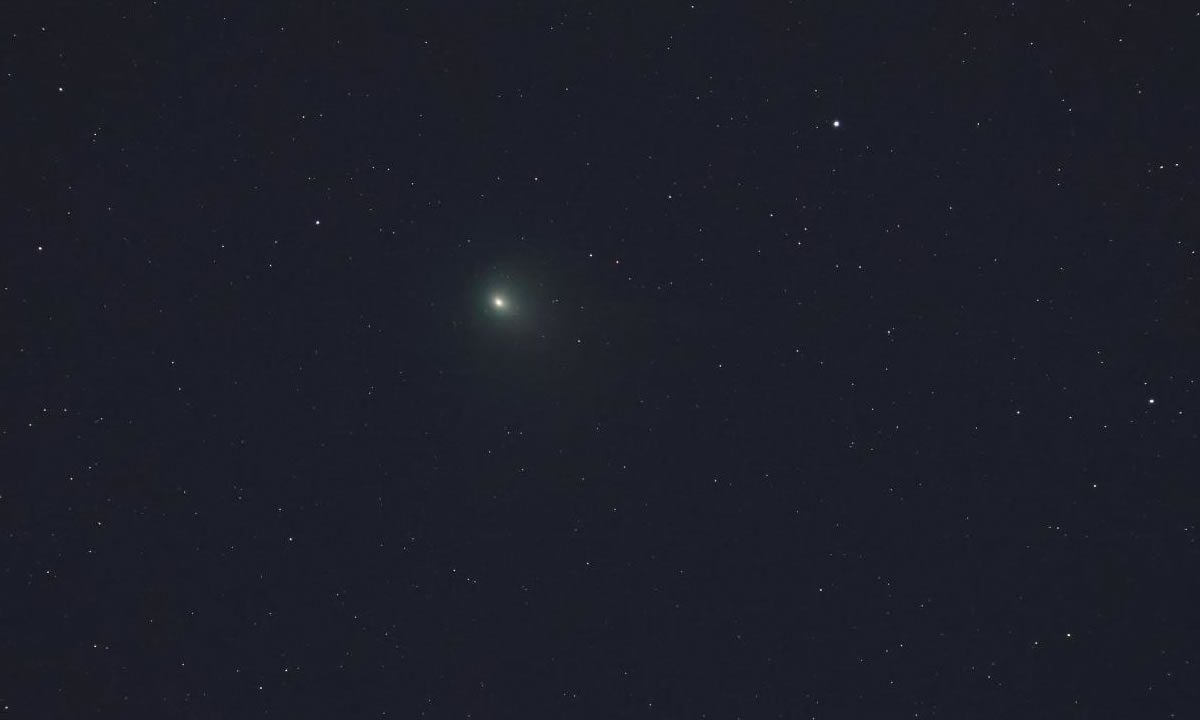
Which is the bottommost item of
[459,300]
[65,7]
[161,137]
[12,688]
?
[12,688]

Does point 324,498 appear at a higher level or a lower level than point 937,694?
higher

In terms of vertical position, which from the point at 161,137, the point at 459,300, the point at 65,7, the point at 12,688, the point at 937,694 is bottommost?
the point at 937,694

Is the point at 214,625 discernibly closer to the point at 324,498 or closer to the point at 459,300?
the point at 324,498

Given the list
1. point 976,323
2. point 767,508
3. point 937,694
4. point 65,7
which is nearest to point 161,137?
point 65,7

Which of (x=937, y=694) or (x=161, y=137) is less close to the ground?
(x=161, y=137)

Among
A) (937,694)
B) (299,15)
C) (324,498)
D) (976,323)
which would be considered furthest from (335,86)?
(937,694)

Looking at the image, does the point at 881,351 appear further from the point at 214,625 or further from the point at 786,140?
the point at 214,625
